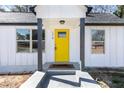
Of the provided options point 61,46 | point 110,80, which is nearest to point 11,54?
point 61,46

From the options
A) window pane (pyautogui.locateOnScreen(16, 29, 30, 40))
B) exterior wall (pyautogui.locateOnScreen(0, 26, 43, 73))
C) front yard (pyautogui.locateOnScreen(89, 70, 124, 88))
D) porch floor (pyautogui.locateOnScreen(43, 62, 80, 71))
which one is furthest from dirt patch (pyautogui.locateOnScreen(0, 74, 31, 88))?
window pane (pyautogui.locateOnScreen(16, 29, 30, 40))

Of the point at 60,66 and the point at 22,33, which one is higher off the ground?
the point at 22,33

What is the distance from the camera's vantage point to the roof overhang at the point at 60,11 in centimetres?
1353

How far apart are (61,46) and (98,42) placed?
2.49 meters

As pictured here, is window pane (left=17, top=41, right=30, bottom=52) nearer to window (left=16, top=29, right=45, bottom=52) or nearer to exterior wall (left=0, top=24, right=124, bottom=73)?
window (left=16, top=29, right=45, bottom=52)

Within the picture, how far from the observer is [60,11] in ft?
44.5

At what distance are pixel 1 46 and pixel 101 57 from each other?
6639 mm

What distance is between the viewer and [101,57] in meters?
16.5

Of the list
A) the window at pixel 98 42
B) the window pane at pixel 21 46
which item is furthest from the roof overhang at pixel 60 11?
the window pane at pixel 21 46

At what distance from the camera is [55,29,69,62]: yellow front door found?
16.5 meters

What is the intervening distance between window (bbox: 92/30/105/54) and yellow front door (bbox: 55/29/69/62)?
1.80 metres

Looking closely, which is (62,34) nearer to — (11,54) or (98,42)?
(98,42)
